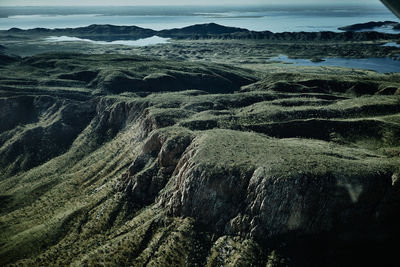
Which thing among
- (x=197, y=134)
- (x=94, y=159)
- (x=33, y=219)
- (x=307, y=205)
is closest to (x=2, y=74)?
(x=94, y=159)

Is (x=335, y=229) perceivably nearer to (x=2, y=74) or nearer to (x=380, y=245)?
(x=380, y=245)

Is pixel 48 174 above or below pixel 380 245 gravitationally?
below

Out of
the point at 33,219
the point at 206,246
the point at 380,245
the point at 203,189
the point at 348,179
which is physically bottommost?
the point at 33,219

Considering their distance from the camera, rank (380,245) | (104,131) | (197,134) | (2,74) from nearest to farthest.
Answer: (380,245)
(197,134)
(104,131)
(2,74)

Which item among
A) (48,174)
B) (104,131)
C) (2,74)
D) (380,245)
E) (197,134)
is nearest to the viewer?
(380,245)
